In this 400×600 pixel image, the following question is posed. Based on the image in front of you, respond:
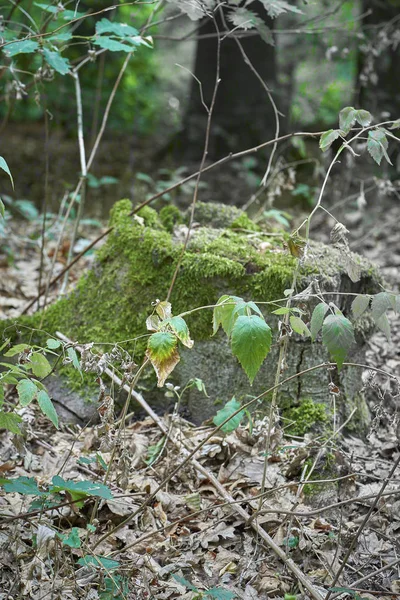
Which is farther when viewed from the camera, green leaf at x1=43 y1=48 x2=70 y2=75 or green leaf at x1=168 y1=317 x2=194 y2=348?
green leaf at x1=43 y1=48 x2=70 y2=75

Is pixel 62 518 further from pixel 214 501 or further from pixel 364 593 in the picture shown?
pixel 364 593

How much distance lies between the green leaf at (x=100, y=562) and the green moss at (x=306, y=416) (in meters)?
1.22

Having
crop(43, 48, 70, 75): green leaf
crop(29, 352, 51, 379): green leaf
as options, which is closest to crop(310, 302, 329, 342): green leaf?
crop(29, 352, 51, 379): green leaf

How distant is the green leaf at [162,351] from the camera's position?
2164mm

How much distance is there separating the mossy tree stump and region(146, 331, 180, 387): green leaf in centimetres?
103

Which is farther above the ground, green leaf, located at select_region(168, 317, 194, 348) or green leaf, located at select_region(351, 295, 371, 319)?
green leaf, located at select_region(351, 295, 371, 319)

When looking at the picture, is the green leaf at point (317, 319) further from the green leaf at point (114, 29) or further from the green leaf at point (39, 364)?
the green leaf at point (114, 29)

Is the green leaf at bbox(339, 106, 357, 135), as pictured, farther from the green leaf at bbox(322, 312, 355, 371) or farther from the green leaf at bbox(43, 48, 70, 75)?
the green leaf at bbox(43, 48, 70, 75)

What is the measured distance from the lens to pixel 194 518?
283 cm

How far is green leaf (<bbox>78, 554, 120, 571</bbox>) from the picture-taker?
2291 millimetres

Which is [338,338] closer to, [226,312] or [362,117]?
[226,312]

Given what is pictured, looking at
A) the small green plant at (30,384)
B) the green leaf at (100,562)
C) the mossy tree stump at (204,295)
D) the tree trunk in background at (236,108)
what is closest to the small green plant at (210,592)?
the green leaf at (100,562)

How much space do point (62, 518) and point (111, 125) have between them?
9143 millimetres

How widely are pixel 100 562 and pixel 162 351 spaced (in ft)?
2.68
